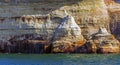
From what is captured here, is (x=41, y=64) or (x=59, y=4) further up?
(x=59, y=4)

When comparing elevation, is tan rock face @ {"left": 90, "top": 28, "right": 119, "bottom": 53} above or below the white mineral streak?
below

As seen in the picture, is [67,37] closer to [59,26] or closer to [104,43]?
[59,26]

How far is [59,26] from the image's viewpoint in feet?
Result: 156

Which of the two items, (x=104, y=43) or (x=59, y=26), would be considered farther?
(x=59, y=26)

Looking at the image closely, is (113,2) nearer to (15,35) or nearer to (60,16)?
(60,16)

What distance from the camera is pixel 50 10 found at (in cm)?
4872

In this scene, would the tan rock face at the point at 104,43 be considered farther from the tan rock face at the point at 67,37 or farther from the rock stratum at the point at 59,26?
the tan rock face at the point at 67,37

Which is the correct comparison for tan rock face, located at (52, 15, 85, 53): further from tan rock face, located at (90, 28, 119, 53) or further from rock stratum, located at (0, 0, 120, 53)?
tan rock face, located at (90, 28, 119, 53)

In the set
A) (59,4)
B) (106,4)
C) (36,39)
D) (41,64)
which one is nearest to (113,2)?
(106,4)

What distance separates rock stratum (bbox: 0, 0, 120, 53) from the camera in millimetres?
45719

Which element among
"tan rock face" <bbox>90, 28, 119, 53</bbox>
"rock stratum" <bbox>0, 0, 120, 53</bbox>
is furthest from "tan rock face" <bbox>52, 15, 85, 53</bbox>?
"tan rock face" <bbox>90, 28, 119, 53</bbox>

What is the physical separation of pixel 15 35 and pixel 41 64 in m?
14.6

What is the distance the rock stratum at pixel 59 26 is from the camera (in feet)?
150

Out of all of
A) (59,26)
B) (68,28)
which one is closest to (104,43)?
(68,28)
